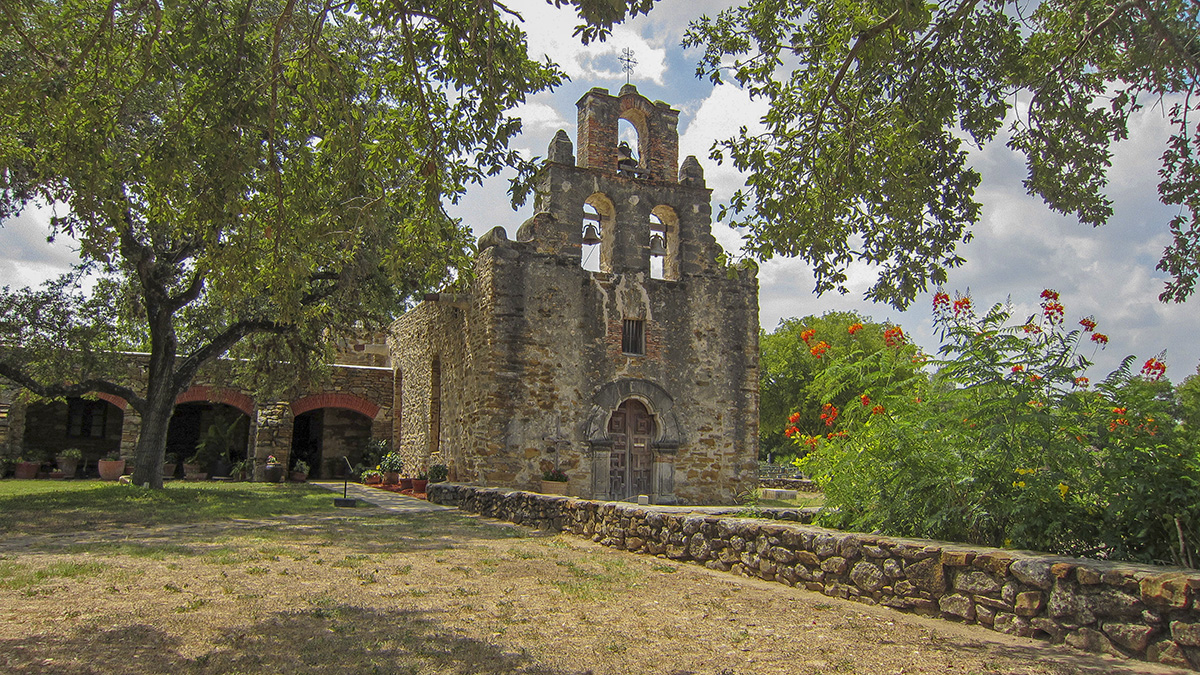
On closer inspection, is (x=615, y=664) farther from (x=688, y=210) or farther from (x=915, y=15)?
(x=688, y=210)

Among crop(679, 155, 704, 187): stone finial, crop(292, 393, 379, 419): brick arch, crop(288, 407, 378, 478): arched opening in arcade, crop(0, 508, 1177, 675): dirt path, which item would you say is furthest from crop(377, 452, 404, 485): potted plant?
crop(0, 508, 1177, 675): dirt path

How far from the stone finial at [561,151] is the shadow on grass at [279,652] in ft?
41.2

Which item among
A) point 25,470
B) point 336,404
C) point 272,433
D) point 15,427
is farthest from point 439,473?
point 15,427

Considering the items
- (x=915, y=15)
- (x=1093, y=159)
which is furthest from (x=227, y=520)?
(x=1093, y=159)

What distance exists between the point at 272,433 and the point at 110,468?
12.6 ft

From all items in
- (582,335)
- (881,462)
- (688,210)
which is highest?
(688,210)

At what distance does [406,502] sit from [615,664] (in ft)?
38.1

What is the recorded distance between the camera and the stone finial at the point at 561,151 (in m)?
16.1

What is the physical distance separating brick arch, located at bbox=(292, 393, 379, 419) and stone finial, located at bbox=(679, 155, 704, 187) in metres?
11.3

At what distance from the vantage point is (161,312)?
1431 centimetres

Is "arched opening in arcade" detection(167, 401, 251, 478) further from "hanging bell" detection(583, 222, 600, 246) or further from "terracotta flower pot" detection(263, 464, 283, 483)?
"hanging bell" detection(583, 222, 600, 246)

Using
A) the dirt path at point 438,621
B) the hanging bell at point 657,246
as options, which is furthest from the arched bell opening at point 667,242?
the dirt path at point 438,621

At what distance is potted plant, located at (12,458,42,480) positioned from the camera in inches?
763

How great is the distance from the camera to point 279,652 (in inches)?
164
